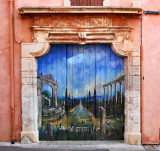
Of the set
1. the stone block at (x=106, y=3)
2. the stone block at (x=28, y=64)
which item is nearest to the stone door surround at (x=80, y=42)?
the stone block at (x=28, y=64)

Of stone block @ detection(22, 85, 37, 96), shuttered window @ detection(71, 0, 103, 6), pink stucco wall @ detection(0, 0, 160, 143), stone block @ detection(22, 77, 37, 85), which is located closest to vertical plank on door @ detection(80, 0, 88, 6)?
shuttered window @ detection(71, 0, 103, 6)

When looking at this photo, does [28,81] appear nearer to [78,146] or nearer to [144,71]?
[78,146]

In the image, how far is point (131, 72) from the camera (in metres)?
4.62

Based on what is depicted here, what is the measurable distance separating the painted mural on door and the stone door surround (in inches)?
10.6

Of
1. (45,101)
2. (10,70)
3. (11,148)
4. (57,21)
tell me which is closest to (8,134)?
(11,148)

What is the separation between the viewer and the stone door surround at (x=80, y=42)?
457cm

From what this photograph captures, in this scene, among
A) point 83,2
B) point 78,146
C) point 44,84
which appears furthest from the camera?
point 44,84

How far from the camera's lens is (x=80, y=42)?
4.62 m

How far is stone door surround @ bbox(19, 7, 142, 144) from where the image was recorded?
15.0 ft

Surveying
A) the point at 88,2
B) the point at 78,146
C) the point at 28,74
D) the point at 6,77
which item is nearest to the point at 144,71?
the point at 88,2

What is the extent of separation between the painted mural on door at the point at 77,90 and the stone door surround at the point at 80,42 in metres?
0.27

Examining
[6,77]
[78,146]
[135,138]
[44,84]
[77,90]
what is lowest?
[78,146]

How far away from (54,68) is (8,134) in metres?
1.81

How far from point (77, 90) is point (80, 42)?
112 centimetres
